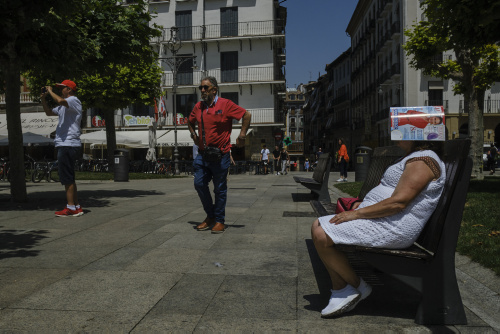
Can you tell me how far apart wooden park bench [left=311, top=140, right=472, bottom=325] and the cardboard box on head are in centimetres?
16

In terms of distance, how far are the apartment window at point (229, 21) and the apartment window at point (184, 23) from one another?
2666 millimetres

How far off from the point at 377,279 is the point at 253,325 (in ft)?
4.38

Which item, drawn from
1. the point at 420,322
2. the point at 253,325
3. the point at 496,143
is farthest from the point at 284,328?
the point at 496,143

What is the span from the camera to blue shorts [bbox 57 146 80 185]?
23.4 feet

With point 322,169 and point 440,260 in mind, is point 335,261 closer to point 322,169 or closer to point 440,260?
point 440,260

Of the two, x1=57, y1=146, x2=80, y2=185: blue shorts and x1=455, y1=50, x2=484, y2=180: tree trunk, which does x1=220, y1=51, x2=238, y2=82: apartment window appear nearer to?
x1=455, y1=50, x2=484, y2=180: tree trunk

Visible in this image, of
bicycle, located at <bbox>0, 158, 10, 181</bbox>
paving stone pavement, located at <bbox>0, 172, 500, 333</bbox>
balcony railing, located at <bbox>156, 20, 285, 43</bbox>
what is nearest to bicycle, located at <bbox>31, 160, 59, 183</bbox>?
bicycle, located at <bbox>0, 158, 10, 181</bbox>

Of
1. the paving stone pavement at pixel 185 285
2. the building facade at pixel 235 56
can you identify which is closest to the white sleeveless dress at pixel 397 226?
the paving stone pavement at pixel 185 285

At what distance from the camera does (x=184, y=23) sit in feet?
132

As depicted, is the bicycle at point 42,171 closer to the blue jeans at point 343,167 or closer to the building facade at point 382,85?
the blue jeans at point 343,167

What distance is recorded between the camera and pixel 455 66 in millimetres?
18188

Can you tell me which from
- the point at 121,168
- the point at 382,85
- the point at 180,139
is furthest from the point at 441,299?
the point at 382,85

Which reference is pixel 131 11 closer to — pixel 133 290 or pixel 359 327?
pixel 133 290

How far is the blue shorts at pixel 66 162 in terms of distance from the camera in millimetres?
7125
